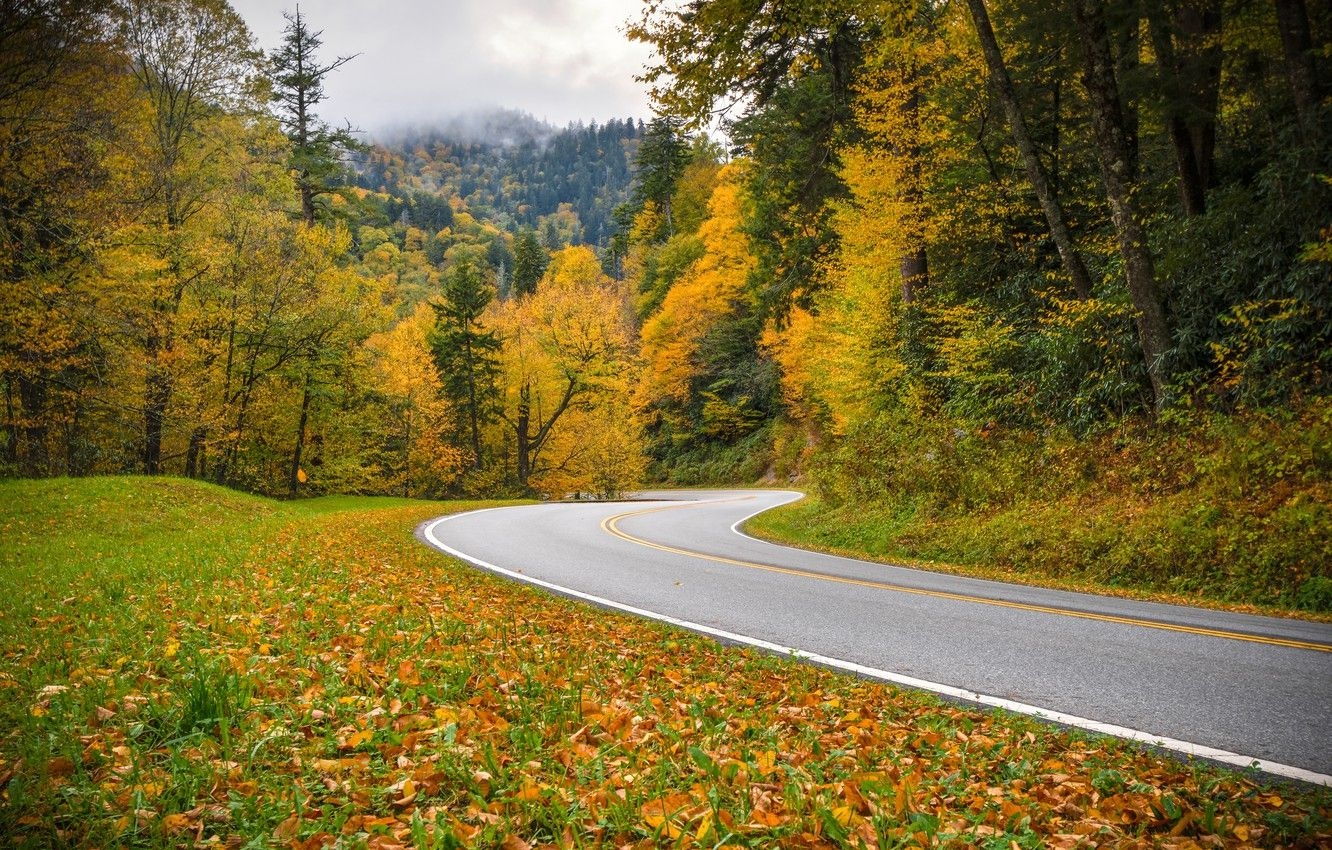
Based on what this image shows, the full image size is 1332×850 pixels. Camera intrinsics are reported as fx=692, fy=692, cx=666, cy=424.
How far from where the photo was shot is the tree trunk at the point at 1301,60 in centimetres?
1048

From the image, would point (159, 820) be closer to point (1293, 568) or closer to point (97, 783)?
point (97, 783)

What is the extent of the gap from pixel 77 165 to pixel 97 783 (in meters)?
15.8

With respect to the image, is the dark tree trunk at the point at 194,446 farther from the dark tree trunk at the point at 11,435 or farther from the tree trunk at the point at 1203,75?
the tree trunk at the point at 1203,75

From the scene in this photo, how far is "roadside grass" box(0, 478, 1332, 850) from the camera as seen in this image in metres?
2.87

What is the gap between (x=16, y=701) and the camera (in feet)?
13.1

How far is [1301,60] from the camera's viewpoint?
Answer: 10.6 metres

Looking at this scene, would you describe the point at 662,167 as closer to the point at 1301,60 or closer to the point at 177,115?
the point at 177,115

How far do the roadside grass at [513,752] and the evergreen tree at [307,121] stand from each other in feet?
103

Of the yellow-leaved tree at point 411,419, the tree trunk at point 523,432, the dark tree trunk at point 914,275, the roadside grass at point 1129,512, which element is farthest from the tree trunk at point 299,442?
the dark tree trunk at point 914,275

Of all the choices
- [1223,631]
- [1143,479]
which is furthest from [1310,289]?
[1223,631]

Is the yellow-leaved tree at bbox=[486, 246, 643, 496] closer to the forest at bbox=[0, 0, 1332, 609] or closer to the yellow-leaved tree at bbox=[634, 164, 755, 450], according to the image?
the yellow-leaved tree at bbox=[634, 164, 755, 450]

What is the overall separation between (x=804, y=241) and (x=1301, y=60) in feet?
39.4

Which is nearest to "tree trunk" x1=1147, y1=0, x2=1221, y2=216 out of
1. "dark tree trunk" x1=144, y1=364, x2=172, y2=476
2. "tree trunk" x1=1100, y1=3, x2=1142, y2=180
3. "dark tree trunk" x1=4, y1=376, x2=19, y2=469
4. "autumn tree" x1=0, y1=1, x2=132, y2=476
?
"tree trunk" x1=1100, y1=3, x2=1142, y2=180

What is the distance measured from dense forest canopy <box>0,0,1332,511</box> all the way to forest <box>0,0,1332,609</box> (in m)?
0.09
